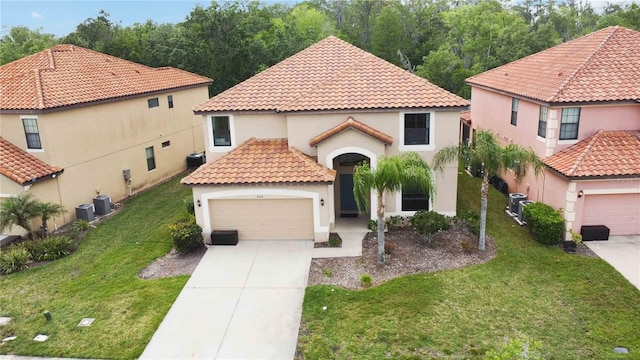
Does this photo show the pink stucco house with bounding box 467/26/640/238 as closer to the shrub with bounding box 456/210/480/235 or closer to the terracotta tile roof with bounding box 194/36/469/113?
the shrub with bounding box 456/210/480/235

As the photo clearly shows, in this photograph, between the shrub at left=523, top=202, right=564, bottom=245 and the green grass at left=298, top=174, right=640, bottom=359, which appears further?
the shrub at left=523, top=202, right=564, bottom=245

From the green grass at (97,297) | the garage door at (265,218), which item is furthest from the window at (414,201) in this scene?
the green grass at (97,297)

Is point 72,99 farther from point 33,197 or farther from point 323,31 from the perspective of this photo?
point 323,31

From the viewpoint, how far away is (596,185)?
51.3 feet

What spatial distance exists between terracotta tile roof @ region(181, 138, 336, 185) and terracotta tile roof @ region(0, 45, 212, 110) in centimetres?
749

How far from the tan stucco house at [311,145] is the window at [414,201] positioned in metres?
0.04

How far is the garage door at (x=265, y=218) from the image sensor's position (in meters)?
16.5

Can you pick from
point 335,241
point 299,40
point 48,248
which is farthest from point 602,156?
point 299,40

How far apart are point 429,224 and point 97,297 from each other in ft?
35.5

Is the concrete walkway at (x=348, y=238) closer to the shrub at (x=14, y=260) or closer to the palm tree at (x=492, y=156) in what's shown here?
the palm tree at (x=492, y=156)

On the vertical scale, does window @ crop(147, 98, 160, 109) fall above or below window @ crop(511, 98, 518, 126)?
above

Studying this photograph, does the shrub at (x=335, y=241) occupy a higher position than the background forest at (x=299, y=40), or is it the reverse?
the background forest at (x=299, y=40)

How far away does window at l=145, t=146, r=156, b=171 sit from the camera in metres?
24.9

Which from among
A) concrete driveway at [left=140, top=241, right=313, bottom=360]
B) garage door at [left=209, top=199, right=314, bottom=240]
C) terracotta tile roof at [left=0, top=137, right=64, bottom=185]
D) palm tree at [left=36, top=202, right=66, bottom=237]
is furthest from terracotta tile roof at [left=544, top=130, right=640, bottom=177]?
terracotta tile roof at [left=0, top=137, right=64, bottom=185]
